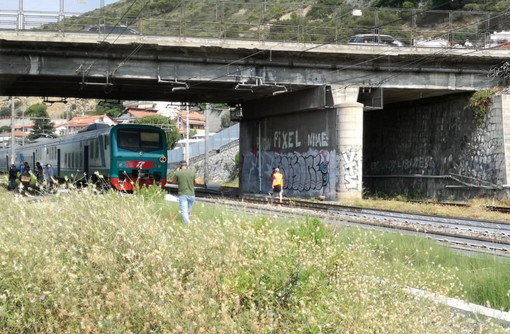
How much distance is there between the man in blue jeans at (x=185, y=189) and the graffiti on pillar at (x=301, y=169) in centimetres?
1474

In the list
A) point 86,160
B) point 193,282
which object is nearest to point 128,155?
point 86,160

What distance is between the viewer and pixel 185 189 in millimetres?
15477

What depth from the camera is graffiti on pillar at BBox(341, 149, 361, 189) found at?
29.6 meters

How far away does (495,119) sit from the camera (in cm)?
2858

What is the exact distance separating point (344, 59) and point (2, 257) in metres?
24.8

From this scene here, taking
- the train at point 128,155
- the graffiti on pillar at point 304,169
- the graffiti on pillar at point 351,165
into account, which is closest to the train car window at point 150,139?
the train at point 128,155

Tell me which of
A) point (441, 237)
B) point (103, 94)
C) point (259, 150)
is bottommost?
point (441, 237)

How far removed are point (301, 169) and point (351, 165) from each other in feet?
12.6

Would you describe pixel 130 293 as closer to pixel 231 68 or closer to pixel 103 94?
pixel 231 68

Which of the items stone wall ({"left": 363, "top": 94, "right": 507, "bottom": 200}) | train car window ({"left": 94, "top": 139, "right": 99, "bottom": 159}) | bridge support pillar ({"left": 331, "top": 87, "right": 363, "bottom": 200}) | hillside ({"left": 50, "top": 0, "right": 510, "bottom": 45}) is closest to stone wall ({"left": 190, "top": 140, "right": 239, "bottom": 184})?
stone wall ({"left": 363, "top": 94, "right": 507, "bottom": 200})

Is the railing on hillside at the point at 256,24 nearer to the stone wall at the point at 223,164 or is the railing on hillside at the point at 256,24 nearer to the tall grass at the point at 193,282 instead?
the tall grass at the point at 193,282

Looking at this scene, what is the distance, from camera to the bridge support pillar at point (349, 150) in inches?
1166

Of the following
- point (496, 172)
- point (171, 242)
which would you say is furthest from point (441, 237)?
point (496, 172)

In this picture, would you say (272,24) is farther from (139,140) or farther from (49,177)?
(49,177)
